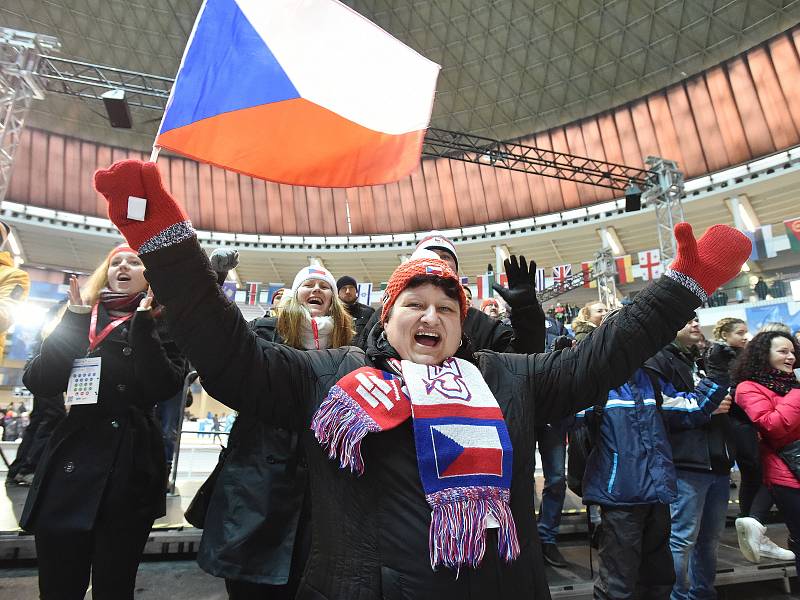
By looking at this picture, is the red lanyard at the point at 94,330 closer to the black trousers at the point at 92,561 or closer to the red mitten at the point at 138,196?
the black trousers at the point at 92,561

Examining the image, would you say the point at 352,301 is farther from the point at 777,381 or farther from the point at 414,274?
the point at 777,381

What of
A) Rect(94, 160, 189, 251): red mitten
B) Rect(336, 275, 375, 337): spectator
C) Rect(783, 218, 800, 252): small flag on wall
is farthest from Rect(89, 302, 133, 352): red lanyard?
Rect(783, 218, 800, 252): small flag on wall

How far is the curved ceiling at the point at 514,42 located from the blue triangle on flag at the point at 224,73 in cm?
2011

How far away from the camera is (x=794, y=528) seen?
302 cm

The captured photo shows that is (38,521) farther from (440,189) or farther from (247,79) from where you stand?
(440,189)

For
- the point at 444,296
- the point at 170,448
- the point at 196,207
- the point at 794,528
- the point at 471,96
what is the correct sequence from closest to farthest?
the point at 444,296
the point at 794,528
the point at 170,448
the point at 471,96
the point at 196,207

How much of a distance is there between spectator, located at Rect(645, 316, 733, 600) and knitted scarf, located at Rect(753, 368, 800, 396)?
1.85 ft

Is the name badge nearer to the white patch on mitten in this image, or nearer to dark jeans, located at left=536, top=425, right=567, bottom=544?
the white patch on mitten

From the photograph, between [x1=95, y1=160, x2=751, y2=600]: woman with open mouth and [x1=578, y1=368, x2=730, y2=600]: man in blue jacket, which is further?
[x1=578, y1=368, x2=730, y2=600]: man in blue jacket

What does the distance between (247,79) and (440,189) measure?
72.3 feet

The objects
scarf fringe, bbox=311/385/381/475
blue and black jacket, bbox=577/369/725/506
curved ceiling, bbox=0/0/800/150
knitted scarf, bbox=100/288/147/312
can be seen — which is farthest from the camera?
curved ceiling, bbox=0/0/800/150

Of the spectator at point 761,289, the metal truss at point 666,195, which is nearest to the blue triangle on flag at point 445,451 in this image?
the metal truss at point 666,195

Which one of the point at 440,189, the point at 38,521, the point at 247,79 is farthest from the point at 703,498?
the point at 440,189

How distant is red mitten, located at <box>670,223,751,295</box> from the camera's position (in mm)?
1364
